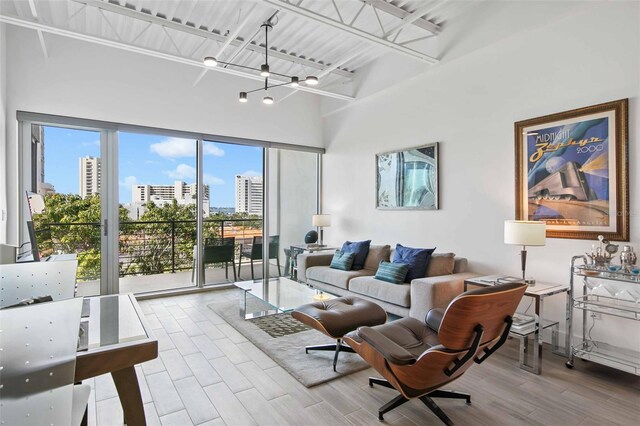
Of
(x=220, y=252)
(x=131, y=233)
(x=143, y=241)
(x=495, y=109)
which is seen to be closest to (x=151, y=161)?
(x=131, y=233)

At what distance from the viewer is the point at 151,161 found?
5.19 m

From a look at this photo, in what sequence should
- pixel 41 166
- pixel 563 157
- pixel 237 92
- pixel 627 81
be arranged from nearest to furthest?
pixel 627 81
pixel 563 157
pixel 41 166
pixel 237 92

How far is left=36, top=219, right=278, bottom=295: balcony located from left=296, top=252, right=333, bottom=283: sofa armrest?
1209 millimetres

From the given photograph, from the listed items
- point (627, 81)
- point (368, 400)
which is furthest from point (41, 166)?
point (627, 81)

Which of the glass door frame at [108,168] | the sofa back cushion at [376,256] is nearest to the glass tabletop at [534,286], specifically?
the sofa back cushion at [376,256]

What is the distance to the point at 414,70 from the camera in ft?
15.6

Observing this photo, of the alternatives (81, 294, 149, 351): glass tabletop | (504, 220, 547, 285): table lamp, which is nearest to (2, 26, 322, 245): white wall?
(81, 294, 149, 351): glass tabletop

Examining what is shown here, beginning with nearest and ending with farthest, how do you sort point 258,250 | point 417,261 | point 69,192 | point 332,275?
1. point 417,261
2. point 69,192
3. point 332,275
4. point 258,250

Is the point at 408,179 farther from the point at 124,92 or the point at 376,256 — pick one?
the point at 124,92

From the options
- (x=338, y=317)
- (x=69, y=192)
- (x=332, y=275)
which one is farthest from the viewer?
(x=332, y=275)

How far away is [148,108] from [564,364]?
5816 mm

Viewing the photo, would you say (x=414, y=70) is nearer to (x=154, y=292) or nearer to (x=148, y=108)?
(x=148, y=108)

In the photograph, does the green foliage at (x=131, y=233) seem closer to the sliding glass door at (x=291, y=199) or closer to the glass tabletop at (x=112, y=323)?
the sliding glass door at (x=291, y=199)

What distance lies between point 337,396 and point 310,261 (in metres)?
3.00
